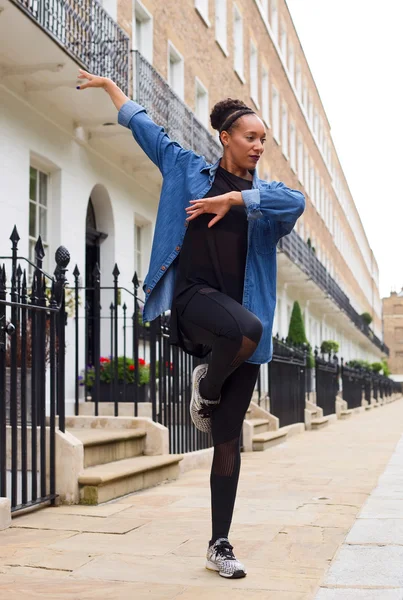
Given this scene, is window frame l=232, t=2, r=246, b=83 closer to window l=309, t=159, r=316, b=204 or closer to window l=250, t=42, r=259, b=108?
window l=250, t=42, r=259, b=108

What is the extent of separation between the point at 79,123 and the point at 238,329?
9.81m

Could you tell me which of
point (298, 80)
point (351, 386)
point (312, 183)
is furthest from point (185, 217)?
point (312, 183)

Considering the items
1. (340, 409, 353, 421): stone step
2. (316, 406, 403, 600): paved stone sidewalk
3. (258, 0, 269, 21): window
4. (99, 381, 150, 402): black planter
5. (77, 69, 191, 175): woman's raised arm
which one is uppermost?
(258, 0, 269, 21): window

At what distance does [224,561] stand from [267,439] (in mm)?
6901

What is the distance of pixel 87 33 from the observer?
12.0m

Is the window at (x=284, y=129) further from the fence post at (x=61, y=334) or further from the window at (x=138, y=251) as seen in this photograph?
the fence post at (x=61, y=334)

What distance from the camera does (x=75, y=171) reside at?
41.1 feet

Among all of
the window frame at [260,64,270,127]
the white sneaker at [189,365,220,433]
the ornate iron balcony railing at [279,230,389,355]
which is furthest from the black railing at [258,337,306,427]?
the window frame at [260,64,270,127]

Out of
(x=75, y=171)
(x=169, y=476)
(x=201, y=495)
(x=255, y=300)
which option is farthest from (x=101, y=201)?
(x=255, y=300)

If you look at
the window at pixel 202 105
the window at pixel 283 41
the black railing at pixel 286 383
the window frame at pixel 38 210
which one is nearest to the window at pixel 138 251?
the black railing at pixel 286 383

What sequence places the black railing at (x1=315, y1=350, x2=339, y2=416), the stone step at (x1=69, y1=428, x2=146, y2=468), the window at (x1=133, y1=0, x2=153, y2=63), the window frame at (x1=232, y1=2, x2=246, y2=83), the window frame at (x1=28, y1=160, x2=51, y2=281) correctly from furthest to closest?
the window frame at (x1=232, y1=2, x2=246, y2=83) → the black railing at (x1=315, y1=350, x2=339, y2=416) → the window at (x1=133, y1=0, x2=153, y2=63) → the window frame at (x1=28, y1=160, x2=51, y2=281) → the stone step at (x1=69, y1=428, x2=146, y2=468)

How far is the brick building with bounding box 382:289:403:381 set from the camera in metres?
101

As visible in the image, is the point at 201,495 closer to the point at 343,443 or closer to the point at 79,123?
the point at 343,443

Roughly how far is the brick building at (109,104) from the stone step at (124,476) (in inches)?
171
